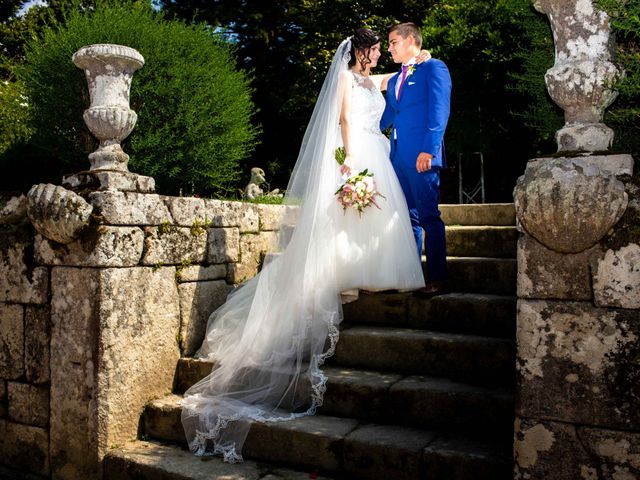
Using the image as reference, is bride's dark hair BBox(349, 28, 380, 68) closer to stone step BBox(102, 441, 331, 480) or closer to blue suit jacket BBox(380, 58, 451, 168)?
blue suit jacket BBox(380, 58, 451, 168)

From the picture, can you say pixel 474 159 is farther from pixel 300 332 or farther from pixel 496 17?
pixel 300 332

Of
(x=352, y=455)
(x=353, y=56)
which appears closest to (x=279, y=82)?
(x=353, y=56)

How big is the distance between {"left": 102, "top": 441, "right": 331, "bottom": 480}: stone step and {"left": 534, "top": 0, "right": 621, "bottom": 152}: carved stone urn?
2.13 metres

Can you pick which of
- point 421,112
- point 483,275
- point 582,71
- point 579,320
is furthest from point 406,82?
point 579,320

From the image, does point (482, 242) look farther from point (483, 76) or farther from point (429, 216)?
point (483, 76)

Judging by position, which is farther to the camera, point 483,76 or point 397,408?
point 483,76


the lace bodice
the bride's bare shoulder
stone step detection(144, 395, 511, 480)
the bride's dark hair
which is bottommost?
stone step detection(144, 395, 511, 480)

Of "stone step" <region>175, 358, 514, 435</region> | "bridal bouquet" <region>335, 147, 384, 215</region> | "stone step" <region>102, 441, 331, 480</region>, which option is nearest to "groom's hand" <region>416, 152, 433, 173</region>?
"bridal bouquet" <region>335, 147, 384, 215</region>

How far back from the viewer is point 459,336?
347cm

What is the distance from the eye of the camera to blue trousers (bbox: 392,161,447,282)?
158 inches

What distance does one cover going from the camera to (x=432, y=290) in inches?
151

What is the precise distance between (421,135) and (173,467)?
2798 mm

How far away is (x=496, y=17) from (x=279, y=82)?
26.0 ft

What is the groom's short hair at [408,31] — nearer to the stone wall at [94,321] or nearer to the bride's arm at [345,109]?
the bride's arm at [345,109]
